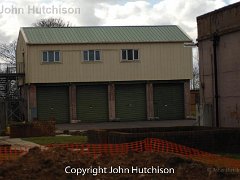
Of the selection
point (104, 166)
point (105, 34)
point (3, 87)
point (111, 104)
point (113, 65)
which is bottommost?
point (104, 166)

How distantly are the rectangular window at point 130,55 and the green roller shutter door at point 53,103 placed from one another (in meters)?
6.19

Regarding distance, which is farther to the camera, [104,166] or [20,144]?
[20,144]

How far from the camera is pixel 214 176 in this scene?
13.4 meters

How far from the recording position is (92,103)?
54.0m

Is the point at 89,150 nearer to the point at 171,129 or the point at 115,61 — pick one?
the point at 171,129

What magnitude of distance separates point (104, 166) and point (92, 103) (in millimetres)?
39343

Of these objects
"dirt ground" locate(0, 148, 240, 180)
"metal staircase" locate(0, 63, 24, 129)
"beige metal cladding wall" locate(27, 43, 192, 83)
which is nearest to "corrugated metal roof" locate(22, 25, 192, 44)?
"beige metal cladding wall" locate(27, 43, 192, 83)

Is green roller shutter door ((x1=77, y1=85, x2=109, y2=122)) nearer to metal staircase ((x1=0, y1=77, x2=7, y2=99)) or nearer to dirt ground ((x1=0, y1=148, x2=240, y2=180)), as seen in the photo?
metal staircase ((x1=0, y1=77, x2=7, y2=99))

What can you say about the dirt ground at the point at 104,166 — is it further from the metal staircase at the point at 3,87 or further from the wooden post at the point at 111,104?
the metal staircase at the point at 3,87

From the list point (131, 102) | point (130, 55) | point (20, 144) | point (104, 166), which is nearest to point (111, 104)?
point (131, 102)

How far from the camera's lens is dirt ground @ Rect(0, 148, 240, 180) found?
13.6 metres

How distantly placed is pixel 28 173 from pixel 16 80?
4350 cm

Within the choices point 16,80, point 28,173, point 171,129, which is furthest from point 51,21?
point 28,173

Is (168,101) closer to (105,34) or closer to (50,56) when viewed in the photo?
(105,34)
